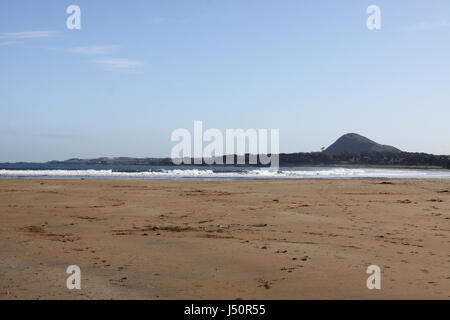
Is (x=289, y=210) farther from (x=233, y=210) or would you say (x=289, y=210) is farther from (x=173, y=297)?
(x=173, y=297)

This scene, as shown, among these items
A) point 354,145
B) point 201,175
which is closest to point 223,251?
point 201,175

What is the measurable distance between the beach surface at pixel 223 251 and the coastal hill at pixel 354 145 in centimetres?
13154

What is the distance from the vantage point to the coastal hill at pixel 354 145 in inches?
5625

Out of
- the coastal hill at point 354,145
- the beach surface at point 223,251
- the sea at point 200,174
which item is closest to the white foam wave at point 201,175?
the sea at point 200,174

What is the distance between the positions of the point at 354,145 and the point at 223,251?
147 metres

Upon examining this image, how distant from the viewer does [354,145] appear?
491 ft

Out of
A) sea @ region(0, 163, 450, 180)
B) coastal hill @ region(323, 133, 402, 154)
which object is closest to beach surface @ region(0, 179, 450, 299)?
sea @ region(0, 163, 450, 180)

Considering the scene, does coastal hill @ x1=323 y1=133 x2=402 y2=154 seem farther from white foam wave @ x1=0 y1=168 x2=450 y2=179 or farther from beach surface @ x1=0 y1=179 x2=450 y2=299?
beach surface @ x1=0 y1=179 x2=450 y2=299

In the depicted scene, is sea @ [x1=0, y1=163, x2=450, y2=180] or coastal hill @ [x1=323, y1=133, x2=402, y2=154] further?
coastal hill @ [x1=323, y1=133, x2=402, y2=154]

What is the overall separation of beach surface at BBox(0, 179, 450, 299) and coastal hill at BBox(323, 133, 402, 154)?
132 metres

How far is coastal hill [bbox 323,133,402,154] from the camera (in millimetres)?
142875

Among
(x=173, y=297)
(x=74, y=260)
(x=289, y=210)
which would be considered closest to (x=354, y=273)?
(x=173, y=297)

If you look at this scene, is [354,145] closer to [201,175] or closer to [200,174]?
[200,174]

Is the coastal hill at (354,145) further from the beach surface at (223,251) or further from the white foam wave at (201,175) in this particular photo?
the beach surface at (223,251)
